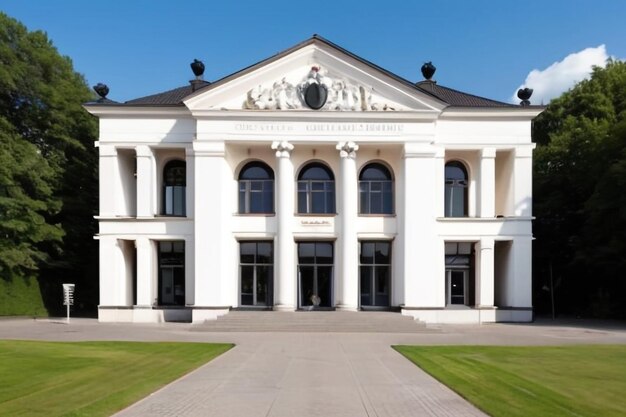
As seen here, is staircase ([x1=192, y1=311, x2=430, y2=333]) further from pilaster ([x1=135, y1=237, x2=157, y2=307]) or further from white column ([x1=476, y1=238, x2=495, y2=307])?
white column ([x1=476, y1=238, x2=495, y2=307])

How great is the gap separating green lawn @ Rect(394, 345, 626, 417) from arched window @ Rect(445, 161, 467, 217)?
1486cm

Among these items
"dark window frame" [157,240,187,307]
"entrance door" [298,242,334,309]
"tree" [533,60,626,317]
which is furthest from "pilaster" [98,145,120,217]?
"tree" [533,60,626,317]

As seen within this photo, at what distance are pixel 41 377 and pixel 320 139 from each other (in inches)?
842

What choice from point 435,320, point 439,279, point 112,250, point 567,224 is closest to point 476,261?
point 439,279

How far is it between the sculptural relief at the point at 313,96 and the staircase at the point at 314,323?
11.8m

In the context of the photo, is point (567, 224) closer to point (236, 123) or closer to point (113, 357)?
point (236, 123)

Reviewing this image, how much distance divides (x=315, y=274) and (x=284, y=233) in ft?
11.1

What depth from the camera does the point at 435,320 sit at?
99.2 ft

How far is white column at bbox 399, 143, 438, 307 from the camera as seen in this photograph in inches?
1183

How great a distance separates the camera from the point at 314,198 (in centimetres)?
3253

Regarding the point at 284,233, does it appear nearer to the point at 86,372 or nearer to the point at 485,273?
the point at 485,273

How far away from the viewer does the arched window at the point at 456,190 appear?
33.5 m

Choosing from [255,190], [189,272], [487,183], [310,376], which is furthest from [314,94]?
[310,376]

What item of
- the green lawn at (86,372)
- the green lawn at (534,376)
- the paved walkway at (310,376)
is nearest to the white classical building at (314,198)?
the paved walkway at (310,376)
